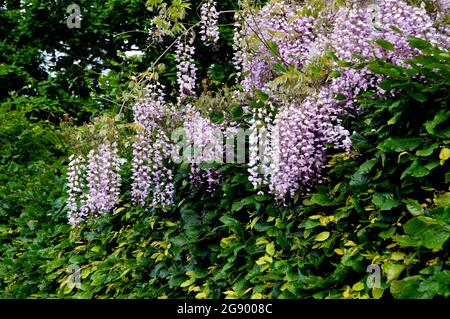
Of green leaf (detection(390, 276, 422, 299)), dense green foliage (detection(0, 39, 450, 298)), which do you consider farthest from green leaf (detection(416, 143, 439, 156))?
green leaf (detection(390, 276, 422, 299))

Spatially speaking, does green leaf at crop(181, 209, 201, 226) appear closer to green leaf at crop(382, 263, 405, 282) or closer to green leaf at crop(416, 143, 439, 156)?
green leaf at crop(382, 263, 405, 282)

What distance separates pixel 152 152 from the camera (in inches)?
183

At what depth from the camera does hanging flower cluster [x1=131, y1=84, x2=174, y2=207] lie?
14.8ft

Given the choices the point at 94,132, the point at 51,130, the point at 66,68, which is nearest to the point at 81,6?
the point at 66,68

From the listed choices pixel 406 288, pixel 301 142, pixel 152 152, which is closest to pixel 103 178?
pixel 152 152

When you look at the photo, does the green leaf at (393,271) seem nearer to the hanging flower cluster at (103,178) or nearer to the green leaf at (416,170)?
the green leaf at (416,170)

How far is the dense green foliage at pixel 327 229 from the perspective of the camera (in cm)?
287

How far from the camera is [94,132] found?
4809 mm

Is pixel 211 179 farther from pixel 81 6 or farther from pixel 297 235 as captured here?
pixel 81 6

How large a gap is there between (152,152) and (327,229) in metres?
1.78

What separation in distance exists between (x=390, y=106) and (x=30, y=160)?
5.89 meters

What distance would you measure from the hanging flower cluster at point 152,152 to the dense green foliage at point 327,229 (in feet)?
0.46

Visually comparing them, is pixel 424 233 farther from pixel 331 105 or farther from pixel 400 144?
pixel 331 105

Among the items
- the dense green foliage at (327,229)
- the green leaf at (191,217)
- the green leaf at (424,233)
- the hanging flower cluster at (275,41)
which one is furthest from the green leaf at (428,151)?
the green leaf at (191,217)
